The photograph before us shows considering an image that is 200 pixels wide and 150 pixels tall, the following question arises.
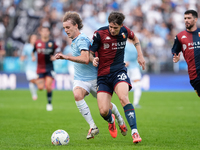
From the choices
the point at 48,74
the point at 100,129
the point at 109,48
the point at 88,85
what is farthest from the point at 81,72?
the point at 48,74

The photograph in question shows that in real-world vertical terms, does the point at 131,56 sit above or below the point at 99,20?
below

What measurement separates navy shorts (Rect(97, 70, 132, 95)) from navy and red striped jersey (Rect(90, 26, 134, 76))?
8 centimetres

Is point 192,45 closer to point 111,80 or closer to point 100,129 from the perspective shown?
point 111,80

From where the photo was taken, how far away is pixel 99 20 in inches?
994

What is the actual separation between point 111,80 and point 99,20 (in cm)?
1915

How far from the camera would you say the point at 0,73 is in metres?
21.2

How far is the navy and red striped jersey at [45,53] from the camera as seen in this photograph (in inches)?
502

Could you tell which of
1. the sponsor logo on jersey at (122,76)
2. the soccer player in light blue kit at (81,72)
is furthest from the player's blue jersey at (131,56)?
the sponsor logo on jersey at (122,76)

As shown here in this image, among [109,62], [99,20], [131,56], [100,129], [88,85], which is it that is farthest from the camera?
[99,20]

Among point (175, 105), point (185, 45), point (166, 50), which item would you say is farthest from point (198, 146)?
point (166, 50)

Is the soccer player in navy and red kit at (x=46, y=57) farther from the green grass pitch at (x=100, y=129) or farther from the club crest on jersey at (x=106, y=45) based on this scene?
the club crest on jersey at (x=106, y=45)

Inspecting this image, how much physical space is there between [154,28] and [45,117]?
57.3 feet

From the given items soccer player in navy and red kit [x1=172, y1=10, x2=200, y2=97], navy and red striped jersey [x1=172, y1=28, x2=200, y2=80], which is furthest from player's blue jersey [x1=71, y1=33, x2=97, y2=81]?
navy and red striped jersey [x1=172, y1=28, x2=200, y2=80]

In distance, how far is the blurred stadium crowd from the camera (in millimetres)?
22047
